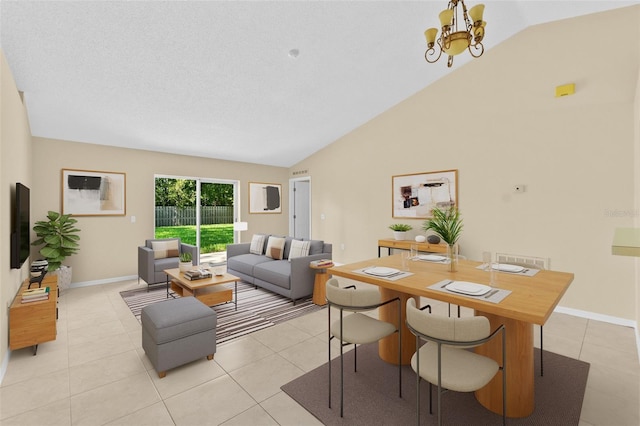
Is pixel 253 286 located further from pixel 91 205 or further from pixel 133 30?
pixel 133 30

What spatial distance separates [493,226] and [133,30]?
5056 mm

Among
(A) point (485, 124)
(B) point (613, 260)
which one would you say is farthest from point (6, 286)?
(B) point (613, 260)

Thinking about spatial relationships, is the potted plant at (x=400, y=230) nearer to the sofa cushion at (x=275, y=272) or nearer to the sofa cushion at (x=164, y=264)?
the sofa cushion at (x=275, y=272)

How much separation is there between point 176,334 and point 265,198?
5.30 m

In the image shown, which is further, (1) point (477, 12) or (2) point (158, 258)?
(2) point (158, 258)

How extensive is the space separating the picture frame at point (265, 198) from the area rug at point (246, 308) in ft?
9.06

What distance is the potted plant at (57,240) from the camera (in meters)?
4.37

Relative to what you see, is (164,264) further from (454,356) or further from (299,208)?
(454,356)

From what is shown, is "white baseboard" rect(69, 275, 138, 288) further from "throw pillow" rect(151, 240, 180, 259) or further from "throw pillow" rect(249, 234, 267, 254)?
"throw pillow" rect(249, 234, 267, 254)

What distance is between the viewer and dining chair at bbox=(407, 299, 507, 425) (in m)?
1.45

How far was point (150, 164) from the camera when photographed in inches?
229

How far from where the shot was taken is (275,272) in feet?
14.3

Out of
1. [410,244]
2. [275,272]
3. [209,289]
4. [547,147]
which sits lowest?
[209,289]

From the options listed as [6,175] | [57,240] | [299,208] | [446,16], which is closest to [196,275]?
[6,175]
